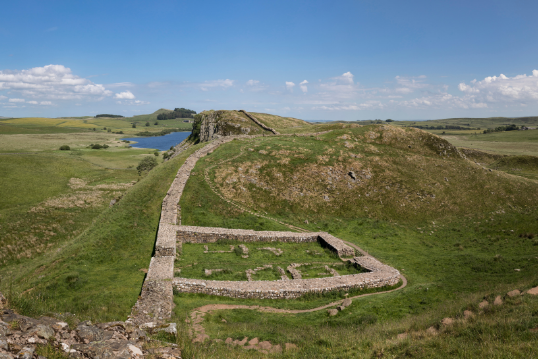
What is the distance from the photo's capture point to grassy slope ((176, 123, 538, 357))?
42.4ft

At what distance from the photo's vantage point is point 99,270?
20188 millimetres

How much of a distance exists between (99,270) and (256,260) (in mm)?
11785

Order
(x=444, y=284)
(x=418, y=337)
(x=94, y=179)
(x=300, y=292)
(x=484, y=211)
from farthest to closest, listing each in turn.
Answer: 1. (x=94, y=179)
2. (x=484, y=211)
3. (x=444, y=284)
4. (x=300, y=292)
5. (x=418, y=337)

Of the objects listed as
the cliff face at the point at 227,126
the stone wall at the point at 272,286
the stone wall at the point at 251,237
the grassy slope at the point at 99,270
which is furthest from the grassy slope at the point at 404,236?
the cliff face at the point at 227,126

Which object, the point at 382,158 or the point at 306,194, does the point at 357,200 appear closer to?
the point at 306,194

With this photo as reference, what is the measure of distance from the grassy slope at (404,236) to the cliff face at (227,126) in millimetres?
13635

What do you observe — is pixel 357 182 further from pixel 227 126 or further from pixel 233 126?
pixel 227 126

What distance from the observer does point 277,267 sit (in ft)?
70.7

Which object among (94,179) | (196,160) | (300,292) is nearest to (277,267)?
(300,292)

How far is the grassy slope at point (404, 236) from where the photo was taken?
509 inches

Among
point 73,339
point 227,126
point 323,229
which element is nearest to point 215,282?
point 73,339

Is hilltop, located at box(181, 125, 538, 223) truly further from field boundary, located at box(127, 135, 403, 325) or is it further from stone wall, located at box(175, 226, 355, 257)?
field boundary, located at box(127, 135, 403, 325)

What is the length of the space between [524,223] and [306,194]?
2630cm

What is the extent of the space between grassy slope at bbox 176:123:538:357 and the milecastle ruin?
30.4 inches
